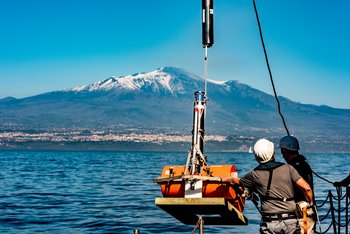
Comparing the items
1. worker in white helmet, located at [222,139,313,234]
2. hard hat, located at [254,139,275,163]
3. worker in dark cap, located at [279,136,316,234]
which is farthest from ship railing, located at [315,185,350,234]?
hard hat, located at [254,139,275,163]

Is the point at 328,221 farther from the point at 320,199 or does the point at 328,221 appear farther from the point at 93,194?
the point at 93,194

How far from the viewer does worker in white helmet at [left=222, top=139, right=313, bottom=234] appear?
25.8 ft

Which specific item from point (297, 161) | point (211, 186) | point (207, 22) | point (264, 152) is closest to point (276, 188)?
point (264, 152)

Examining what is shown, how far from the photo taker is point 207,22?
33.0ft

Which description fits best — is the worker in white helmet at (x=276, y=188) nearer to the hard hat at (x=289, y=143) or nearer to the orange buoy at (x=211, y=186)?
the hard hat at (x=289, y=143)

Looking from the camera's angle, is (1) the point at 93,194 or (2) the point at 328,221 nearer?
(2) the point at 328,221

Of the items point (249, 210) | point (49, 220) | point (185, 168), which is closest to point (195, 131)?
point (185, 168)

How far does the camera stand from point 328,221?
22469 mm

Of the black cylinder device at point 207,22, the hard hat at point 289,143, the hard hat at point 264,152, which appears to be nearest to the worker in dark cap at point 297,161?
the hard hat at point 289,143

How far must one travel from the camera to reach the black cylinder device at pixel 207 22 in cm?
1007

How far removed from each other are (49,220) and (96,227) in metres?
Result: 2.84

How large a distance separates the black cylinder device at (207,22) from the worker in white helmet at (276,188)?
2760mm

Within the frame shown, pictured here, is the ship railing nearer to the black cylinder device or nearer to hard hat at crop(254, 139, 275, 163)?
hard hat at crop(254, 139, 275, 163)

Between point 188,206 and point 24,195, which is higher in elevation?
point 188,206
